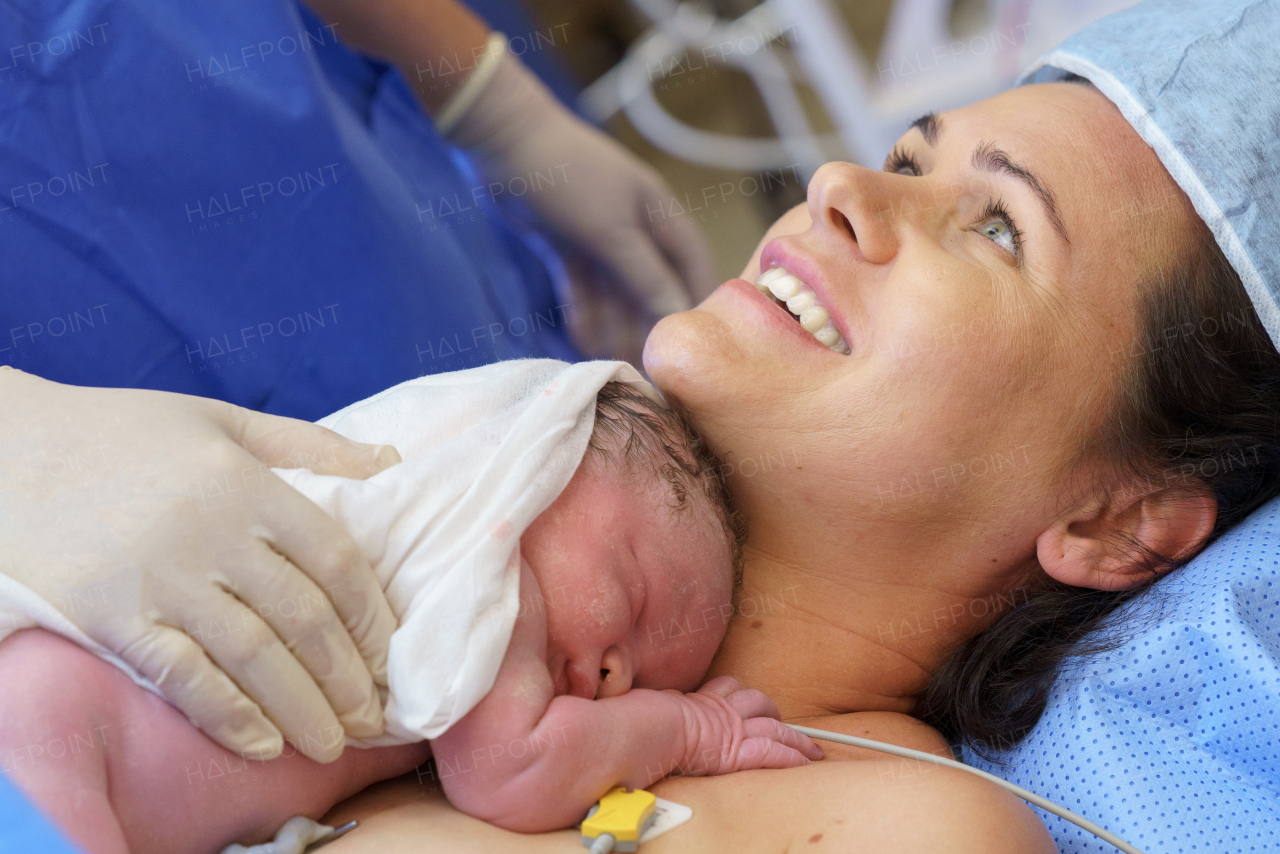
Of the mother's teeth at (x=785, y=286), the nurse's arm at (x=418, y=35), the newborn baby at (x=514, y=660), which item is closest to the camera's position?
the newborn baby at (x=514, y=660)

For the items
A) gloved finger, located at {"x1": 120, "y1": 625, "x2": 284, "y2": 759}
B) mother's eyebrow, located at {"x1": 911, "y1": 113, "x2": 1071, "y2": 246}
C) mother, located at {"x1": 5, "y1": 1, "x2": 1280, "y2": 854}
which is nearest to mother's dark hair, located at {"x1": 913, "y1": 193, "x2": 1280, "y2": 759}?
mother, located at {"x1": 5, "y1": 1, "x2": 1280, "y2": 854}

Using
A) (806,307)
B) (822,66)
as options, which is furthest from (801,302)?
(822,66)

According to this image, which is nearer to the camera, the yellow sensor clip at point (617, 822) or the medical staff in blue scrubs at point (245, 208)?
the yellow sensor clip at point (617, 822)

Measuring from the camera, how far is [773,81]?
292 centimetres

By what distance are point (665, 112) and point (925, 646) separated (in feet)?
7.40

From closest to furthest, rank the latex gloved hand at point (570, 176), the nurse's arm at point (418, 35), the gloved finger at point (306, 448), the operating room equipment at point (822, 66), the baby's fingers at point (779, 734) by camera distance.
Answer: the gloved finger at point (306, 448) < the baby's fingers at point (779, 734) < the nurse's arm at point (418, 35) < the latex gloved hand at point (570, 176) < the operating room equipment at point (822, 66)

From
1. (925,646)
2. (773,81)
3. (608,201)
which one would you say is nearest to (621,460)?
(925,646)

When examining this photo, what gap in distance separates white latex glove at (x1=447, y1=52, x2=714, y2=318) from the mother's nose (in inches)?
30.0

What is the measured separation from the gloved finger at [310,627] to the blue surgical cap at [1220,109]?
3.97 ft

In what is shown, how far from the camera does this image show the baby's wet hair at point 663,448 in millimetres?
1156

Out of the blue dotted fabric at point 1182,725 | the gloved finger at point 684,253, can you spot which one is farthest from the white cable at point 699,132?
the blue dotted fabric at point 1182,725

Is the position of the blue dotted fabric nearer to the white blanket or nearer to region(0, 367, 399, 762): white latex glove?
the white blanket

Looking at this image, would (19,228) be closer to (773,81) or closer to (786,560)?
(786,560)

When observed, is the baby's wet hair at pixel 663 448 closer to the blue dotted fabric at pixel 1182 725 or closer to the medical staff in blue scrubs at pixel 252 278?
the medical staff in blue scrubs at pixel 252 278
